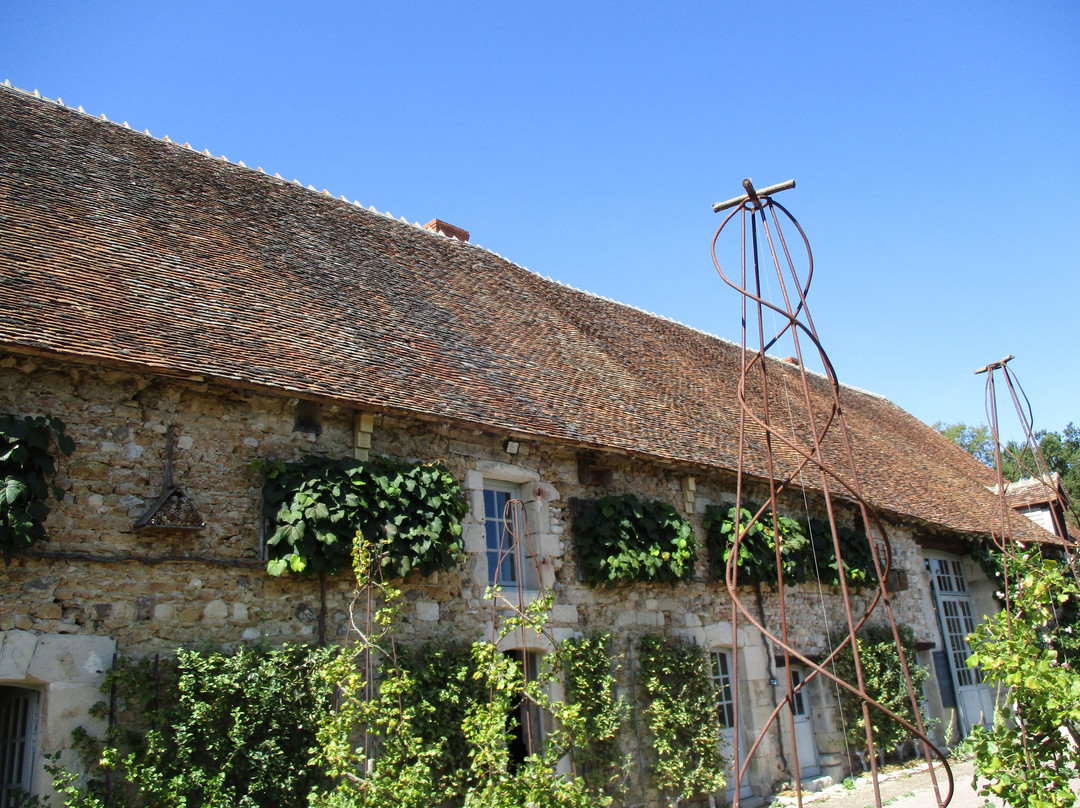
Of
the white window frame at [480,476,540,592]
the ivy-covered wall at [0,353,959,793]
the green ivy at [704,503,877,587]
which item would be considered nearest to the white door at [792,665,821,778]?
the green ivy at [704,503,877,587]

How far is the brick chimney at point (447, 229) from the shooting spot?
14.2 meters

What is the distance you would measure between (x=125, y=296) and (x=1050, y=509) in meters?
18.5

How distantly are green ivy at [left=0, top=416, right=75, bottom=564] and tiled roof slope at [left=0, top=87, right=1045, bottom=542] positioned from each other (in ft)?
1.96

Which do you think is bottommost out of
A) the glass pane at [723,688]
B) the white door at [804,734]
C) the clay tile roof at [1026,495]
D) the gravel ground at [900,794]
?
the gravel ground at [900,794]

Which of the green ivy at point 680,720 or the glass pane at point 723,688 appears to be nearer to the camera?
the green ivy at point 680,720

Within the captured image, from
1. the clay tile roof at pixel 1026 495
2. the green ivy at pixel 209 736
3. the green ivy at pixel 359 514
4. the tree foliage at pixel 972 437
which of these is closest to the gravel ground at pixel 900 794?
the green ivy at pixel 359 514

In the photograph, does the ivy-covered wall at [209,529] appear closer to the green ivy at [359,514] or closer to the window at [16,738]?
the green ivy at [359,514]

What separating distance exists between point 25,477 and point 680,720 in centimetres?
667

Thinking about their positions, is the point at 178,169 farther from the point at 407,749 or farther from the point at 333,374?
the point at 407,749

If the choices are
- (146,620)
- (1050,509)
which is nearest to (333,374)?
(146,620)

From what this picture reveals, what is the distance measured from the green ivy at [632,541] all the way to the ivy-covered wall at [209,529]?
22 cm

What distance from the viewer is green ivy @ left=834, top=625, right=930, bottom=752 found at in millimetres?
11352

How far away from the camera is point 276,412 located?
743 cm

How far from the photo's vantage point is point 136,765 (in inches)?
225
